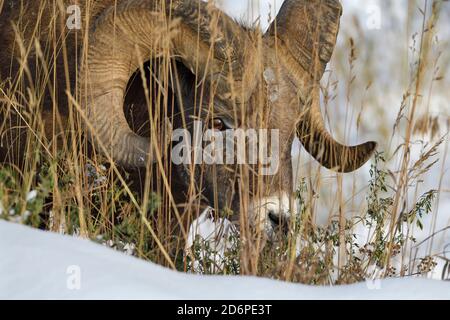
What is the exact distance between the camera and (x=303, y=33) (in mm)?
6258

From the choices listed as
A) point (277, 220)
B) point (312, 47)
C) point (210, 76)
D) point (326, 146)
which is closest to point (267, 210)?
point (277, 220)

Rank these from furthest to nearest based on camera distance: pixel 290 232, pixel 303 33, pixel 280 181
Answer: pixel 303 33
pixel 280 181
pixel 290 232

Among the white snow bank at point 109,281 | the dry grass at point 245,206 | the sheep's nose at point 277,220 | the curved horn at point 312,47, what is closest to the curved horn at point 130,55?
the dry grass at point 245,206

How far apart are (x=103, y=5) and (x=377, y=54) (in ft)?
6.73

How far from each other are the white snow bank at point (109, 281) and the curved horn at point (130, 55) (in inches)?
84.2

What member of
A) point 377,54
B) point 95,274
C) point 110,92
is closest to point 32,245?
point 95,274

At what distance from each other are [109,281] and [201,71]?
3.04m

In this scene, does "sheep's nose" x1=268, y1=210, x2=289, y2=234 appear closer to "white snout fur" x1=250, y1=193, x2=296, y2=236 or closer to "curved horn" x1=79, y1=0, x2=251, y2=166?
"white snout fur" x1=250, y1=193, x2=296, y2=236

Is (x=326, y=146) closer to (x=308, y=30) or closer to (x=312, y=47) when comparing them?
(x=312, y=47)

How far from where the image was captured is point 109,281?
314 cm

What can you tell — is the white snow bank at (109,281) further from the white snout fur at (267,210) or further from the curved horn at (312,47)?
the curved horn at (312,47)

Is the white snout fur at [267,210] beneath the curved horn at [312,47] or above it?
beneath

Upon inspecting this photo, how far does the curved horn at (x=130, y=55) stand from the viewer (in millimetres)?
5621
